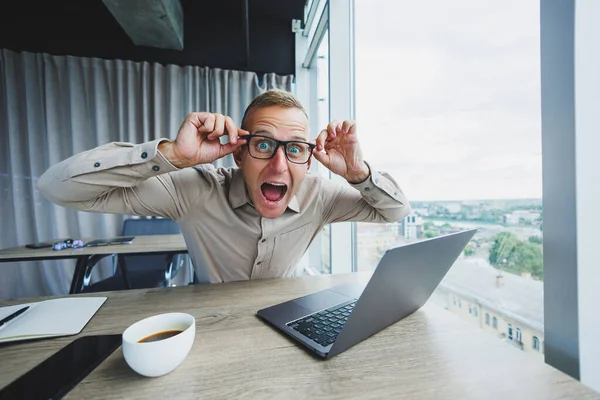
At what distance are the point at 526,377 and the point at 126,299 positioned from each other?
0.89 m

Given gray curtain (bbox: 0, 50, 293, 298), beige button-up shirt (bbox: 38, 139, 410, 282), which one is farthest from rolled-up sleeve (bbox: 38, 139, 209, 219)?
gray curtain (bbox: 0, 50, 293, 298)

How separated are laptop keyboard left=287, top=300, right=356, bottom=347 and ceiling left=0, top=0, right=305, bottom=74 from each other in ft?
9.57

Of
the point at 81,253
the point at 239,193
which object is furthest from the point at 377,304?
the point at 81,253

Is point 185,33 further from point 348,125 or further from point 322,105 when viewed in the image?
point 348,125

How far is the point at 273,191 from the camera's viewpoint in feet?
2.96

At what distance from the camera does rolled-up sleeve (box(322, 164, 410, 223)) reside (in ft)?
2.98

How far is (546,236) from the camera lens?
0.51m

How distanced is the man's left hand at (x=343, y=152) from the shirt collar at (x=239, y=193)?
20 centimetres

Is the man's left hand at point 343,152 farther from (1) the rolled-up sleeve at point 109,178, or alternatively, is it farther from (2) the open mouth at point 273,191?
(1) the rolled-up sleeve at point 109,178

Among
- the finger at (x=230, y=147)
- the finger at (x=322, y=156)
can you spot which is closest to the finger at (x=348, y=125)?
the finger at (x=322, y=156)

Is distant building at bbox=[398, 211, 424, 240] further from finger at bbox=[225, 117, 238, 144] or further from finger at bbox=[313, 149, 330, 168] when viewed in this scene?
finger at bbox=[225, 117, 238, 144]

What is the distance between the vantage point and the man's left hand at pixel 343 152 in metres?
0.89

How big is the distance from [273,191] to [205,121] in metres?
0.31

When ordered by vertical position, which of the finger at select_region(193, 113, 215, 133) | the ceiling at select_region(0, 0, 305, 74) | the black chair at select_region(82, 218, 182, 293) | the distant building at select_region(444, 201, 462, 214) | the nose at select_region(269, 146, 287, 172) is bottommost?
the black chair at select_region(82, 218, 182, 293)
